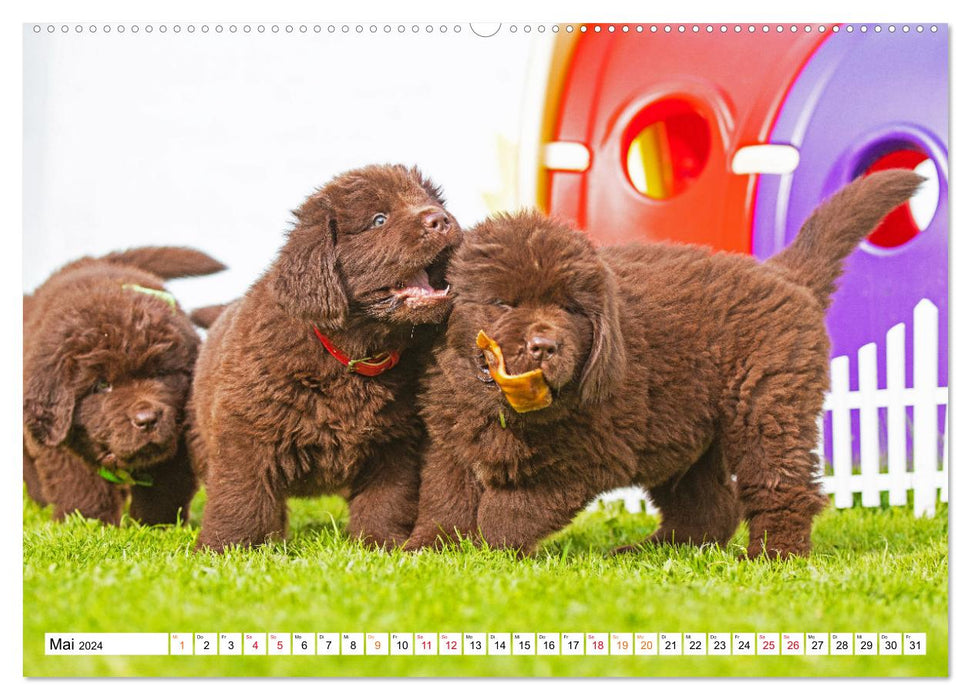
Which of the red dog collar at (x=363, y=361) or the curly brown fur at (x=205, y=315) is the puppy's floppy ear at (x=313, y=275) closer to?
the red dog collar at (x=363, y=361)

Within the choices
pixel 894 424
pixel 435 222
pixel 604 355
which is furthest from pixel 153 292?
pixel 894 424

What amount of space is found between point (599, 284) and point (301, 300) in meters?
1.10

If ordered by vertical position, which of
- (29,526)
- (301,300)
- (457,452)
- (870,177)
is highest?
(870,177)

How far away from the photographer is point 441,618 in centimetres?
313

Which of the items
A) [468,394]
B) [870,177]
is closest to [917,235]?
[870,177]

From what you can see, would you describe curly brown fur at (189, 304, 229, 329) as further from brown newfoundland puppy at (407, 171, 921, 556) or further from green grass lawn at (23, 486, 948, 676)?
brown newfoundland puppy at (407, 171, 921, 556)

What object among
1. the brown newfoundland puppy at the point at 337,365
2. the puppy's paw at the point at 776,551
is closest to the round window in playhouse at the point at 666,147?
the brown newfoundland puppy at the point at 337,365

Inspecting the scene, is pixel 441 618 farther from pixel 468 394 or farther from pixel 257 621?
pixel 468 394

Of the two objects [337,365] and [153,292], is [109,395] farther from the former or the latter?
[337,365]

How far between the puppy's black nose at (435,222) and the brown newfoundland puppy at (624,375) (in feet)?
0.33

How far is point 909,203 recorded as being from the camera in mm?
5289

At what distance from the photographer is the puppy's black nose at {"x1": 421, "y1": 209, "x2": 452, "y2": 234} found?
12.4 feet

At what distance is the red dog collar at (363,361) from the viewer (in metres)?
3.96

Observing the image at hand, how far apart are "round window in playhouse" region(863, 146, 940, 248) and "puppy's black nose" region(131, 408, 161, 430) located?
3457 millimetres
